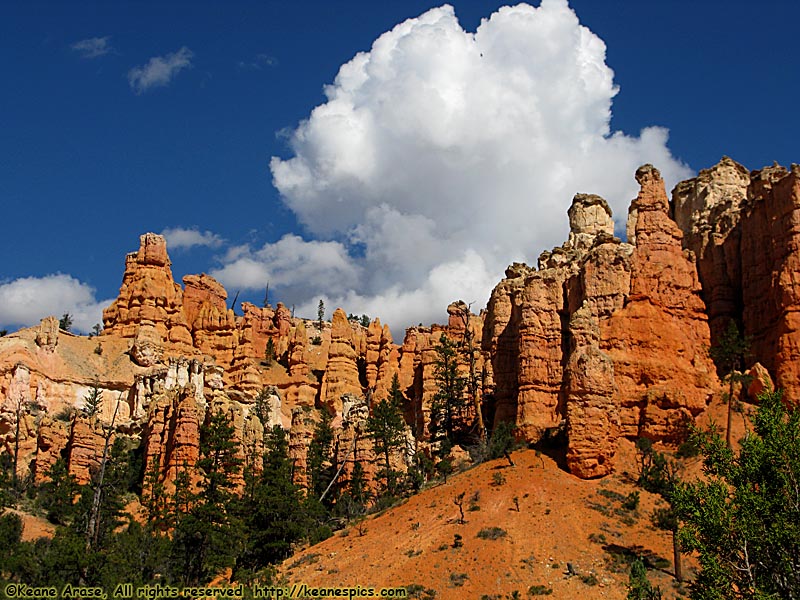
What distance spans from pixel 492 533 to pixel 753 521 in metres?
20.5

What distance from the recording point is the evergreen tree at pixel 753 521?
79.2 ft

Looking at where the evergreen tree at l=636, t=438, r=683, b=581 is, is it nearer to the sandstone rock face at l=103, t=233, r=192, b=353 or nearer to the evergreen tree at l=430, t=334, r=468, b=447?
the evergreen tree at l=430, t=334, r=468, b=447

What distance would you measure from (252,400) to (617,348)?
151ft

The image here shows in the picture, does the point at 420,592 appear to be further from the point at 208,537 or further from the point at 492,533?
the point at 208,537

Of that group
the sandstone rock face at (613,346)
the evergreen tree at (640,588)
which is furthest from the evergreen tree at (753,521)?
the sandstone rock face at (613,346)

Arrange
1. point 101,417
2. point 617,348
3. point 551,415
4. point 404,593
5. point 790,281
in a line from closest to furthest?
1. point 404,593
2. point 790,281
3. point 617,348
4. point 551,415
5. point 101,417

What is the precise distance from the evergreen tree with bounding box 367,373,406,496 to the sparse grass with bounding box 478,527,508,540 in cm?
1840

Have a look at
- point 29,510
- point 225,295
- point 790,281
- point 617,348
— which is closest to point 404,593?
point 617,348

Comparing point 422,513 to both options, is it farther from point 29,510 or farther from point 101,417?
point 101,417

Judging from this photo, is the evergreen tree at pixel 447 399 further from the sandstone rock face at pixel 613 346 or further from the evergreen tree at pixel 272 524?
the evergreen tree at pixel 272 524

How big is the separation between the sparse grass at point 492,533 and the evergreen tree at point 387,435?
60.4 ft

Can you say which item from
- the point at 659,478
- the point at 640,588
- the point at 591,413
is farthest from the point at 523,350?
the point at 640,588

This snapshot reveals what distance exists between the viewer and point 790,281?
162 ft

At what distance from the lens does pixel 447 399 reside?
71.1m
